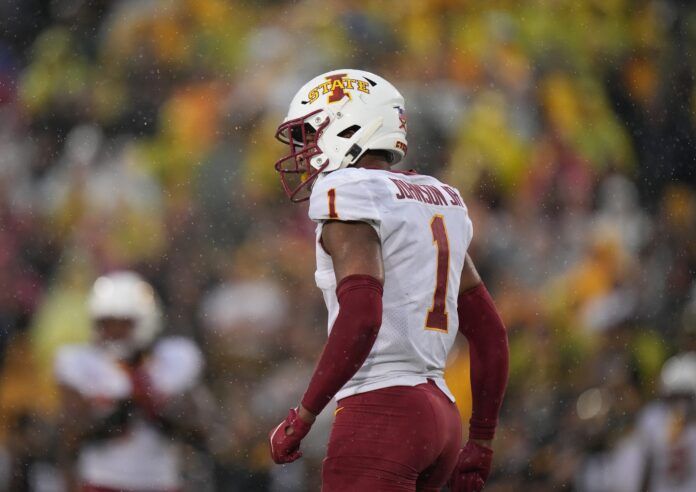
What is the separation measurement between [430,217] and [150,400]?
2.11m

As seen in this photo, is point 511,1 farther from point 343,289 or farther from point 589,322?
point 343,289

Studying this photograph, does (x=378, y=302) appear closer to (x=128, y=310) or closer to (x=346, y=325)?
(x=346, y=325)

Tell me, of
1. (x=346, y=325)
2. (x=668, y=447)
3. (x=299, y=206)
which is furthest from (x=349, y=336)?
(x=668, y=447)

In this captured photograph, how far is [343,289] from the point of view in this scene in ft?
4.94

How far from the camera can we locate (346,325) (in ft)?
4.88

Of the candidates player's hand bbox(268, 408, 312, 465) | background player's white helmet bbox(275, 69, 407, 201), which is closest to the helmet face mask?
background player's white helmet bbox(275, 69, 407, 201)

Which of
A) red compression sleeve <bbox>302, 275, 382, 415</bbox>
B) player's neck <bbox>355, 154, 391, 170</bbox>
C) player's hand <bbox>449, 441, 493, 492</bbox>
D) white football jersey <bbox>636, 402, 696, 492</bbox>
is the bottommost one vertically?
white football jersey <bbox>636, 402, 696, 492</bbox>

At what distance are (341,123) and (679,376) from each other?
2.91 meters

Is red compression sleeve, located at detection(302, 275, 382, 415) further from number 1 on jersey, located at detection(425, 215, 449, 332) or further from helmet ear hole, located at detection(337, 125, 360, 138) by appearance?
helmet ear hole, located at detection(337, 125, 360, 138)

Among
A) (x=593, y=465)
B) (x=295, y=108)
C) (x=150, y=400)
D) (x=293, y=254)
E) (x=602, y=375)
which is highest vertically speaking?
(x=295, y=108)

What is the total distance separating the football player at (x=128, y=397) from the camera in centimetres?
329

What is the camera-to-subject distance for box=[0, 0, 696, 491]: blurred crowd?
13.0 feet

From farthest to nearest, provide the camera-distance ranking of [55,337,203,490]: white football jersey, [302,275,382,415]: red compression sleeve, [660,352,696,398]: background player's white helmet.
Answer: [660,352,696,398]: background player's white helmet
[55,337,203,490]: white football jersey
[302,275,382,415]: red compression sleeve

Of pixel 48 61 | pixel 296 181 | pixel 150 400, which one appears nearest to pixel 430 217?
pixel 150 400
